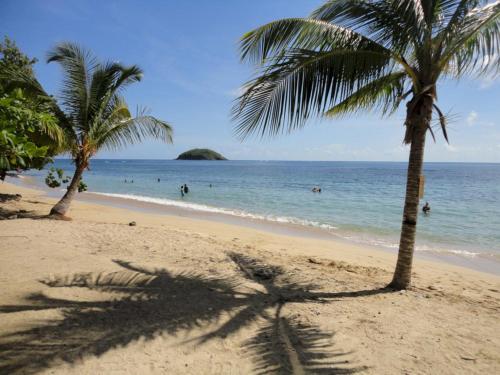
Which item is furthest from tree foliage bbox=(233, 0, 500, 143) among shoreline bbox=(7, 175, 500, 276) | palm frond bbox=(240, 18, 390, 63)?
shoreline bbox=(7, 175, 500, 276)

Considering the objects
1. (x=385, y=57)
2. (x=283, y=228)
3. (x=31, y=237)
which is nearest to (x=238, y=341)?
(x=385, y=57)

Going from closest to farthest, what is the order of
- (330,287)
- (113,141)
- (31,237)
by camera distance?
(330,287) < (31,237) < (113,141)

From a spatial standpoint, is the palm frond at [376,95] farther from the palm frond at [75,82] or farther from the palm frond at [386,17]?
the palm frond at [75,82]

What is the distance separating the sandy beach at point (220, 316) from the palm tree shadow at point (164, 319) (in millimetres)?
15

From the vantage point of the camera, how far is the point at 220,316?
3801 mm

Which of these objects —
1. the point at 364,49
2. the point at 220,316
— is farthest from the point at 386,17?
the point at 220,316

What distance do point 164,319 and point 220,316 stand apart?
2.12ft

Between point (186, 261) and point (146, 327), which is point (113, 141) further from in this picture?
point (146, 327)

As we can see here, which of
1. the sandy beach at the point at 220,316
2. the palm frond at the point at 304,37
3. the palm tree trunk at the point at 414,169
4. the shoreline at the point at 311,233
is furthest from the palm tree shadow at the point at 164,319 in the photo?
the shoreline at the point at 311,233

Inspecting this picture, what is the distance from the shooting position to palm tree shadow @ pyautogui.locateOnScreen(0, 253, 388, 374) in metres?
2.91

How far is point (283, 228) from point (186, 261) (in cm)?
800

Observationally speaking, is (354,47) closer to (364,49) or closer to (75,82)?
(364,49)

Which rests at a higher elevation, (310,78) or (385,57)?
(385,57)

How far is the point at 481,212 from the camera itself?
19000 millimetres
